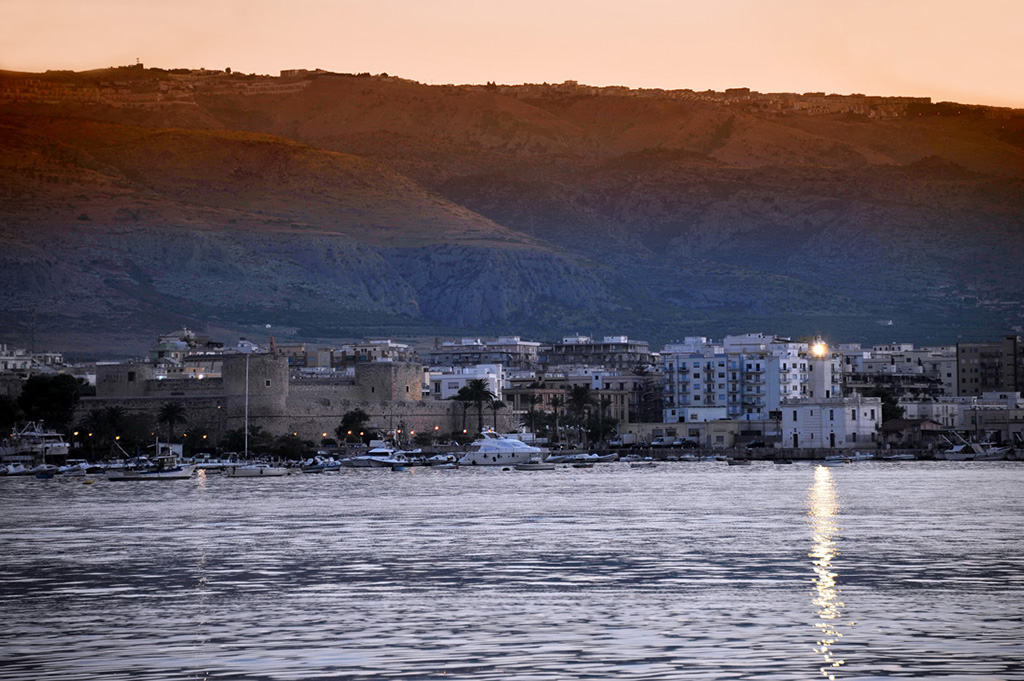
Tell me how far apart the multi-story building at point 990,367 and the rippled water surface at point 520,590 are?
9281cm

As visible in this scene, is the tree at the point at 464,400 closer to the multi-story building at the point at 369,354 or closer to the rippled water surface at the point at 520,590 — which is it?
the multi-story building at the point at 369,354

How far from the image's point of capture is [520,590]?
83.5 ft

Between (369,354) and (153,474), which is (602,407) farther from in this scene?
(153,474)

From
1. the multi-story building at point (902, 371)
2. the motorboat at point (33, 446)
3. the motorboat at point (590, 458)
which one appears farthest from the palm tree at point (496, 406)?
the multi-story building at point (902, 371)

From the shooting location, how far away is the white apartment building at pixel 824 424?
94438 millimetres

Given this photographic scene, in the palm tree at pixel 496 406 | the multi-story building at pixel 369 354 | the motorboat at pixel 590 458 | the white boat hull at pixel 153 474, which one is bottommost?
the white boat hull at pixel 153 474

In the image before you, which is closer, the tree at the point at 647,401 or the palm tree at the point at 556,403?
the palm tree at the point at 556,403

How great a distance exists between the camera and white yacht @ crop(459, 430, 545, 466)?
84.4 metres

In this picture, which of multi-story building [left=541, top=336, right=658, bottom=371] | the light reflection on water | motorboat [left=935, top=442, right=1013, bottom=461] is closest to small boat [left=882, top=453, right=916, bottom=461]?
motorboat [left=935, top=442, right=1013, bottom=461]

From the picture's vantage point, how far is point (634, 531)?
36.9 meters

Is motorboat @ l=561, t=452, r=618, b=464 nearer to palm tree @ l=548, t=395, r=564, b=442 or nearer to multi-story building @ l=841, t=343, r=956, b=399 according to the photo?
palm tree @ l=548, t=395, r=564, b=442

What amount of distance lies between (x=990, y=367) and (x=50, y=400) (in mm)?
79352

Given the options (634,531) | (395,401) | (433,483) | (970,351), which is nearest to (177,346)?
(395,401)

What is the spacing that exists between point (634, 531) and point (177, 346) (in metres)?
101
